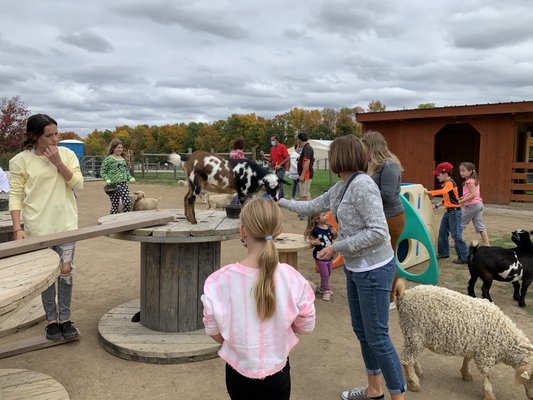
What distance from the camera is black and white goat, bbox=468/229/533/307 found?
4574 mm

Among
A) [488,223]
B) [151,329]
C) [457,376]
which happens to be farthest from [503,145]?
[151,329]

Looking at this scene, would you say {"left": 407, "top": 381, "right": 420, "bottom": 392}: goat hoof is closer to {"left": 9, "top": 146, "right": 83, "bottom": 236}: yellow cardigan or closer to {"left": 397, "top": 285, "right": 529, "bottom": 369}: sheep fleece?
{"left": 397, "top": 285, "right": 529, "bottom": 369}: sheep fleece

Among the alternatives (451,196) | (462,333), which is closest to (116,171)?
(451,196)

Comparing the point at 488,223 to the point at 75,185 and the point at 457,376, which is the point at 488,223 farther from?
the point at 75,185

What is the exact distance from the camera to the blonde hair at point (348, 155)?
2.55 meters

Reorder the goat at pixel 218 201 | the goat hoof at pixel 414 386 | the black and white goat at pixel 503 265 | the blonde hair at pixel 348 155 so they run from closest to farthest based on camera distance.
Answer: the blonde hair at pixel 348 155 → the goat hoof at pixel 414 386 → the black and white goat at pixel 503 265 → the goat at pixel 218 201

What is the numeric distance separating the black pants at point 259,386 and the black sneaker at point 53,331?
8.46ft

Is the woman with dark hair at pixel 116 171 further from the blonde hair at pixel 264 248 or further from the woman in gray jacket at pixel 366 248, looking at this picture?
the blonde hair at pixel 264 248

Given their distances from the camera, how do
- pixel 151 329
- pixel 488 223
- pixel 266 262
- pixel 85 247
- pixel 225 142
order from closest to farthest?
pixel 266 262 → pixel 151 329 → pixel 85 247 → pixel 488 223 → pixel 225 142

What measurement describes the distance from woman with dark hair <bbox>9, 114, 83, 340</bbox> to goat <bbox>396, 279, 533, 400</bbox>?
2670 millimetres


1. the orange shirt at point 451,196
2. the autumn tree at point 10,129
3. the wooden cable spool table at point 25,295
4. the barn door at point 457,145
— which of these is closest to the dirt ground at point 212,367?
the wooden cable spool table at point 25,295

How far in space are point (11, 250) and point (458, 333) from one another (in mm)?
2982

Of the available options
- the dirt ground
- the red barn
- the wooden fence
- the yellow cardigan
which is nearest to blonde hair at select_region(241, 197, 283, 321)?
the dirt ground

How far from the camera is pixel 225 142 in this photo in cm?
6372
